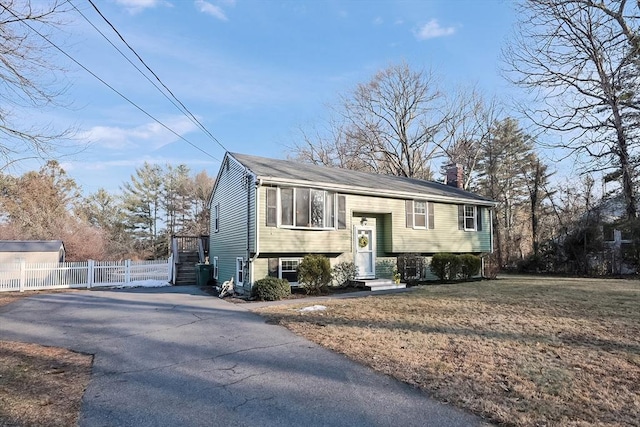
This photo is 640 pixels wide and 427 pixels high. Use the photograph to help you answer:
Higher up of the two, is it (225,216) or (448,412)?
(225,216)

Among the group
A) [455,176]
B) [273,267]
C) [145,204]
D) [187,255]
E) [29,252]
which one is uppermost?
[145,204]

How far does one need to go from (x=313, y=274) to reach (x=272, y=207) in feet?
8.80

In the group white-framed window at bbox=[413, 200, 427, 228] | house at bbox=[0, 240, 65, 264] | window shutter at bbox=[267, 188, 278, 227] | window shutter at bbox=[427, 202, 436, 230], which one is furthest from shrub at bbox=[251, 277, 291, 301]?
house at bbox=[0, 240, 65, 264]

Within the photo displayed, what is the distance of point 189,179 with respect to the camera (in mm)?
41781

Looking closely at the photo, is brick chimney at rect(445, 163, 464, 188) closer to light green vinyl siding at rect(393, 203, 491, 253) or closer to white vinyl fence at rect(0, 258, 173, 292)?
light green vinyl siding at rect(393, 203, 491, 253)

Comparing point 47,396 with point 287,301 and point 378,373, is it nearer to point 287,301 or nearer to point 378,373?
point 378,373

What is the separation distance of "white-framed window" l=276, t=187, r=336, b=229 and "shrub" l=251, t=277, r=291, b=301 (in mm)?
2067

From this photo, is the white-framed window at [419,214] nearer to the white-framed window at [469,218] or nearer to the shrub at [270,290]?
the white-framed window at [469,218]

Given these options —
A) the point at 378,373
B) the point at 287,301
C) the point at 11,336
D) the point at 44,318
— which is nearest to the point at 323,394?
the point at 378,373

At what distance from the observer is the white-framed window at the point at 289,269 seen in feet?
46.7

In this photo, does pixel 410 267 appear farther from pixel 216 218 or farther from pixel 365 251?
pixel 216 218

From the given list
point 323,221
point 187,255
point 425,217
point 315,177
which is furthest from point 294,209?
point 187,255

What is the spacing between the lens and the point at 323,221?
14500 mm

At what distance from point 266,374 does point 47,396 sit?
247 centimetres
